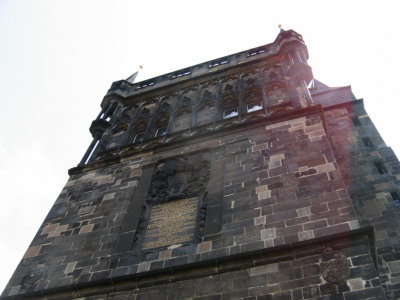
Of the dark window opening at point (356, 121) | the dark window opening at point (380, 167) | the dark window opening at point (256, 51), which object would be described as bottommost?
the dark window opening at point (380, 167)

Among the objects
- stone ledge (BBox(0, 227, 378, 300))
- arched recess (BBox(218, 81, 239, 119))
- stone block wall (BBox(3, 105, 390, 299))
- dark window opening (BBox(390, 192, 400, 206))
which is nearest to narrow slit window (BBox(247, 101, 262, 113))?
arched recess (BBox(218, 81, 239, 119))

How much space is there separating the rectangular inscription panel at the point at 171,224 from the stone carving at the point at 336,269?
2.64 m

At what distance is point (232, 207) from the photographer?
8.15 metres

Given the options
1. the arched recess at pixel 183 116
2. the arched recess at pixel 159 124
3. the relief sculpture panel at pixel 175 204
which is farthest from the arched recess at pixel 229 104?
the relief sculpture panel at pixel 175 204

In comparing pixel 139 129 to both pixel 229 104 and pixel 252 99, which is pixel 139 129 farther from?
pixel 252 99

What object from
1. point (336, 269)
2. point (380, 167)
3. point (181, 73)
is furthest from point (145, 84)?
point (336, 269)

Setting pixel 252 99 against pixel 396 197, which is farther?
pixel 252 99

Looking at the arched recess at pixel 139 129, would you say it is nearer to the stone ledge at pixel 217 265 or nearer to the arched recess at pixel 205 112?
the arched recess at pixel 205 112

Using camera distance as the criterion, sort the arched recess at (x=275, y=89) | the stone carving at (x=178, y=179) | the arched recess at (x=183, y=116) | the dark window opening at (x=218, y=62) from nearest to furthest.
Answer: the stone carving at (x=178, y=179) → the arched recess at (x=275, y=89) → the arched recess at (x=183, y=116) → the dark window opening at (x=218, y=62)

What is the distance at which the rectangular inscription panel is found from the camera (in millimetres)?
8120

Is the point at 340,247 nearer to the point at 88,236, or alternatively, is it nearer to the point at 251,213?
the point at 251,213

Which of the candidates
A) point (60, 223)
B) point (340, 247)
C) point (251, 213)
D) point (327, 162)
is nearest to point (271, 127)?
A: point (327, 162)

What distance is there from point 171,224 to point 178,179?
1490 millimetres

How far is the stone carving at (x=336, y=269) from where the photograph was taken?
5.93 metres
